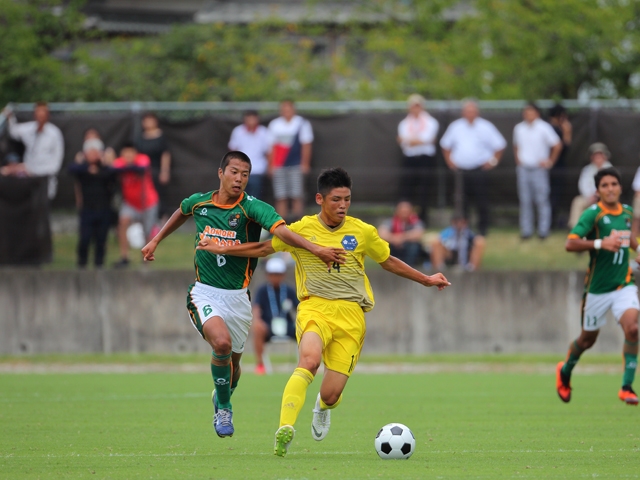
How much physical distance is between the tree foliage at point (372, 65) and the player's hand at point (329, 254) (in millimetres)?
19138

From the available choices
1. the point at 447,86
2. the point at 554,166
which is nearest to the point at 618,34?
the point at 447,86

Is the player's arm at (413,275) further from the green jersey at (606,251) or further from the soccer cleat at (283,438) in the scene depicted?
the green jersey at (606,251)

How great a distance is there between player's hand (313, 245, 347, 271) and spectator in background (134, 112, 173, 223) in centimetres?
1154

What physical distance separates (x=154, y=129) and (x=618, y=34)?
1375cm

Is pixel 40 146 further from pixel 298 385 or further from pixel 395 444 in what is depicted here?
pixel 395 444

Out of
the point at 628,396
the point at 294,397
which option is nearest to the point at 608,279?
the point at 628,396

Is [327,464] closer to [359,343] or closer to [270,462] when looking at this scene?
[270,462]

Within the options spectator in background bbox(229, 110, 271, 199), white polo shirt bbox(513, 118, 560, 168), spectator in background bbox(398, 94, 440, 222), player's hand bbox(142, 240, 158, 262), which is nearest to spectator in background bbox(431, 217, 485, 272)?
spectator in background bbox(398, 94, 440, 222)

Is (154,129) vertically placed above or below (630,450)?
above

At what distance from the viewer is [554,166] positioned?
778 inches

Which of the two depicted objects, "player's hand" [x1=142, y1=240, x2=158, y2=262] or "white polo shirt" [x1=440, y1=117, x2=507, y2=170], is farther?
"white polo shirt" [x1=440, y1=117, x2=507, y2=170]

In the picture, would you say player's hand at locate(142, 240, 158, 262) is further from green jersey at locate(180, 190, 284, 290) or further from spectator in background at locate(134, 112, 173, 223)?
spectator in background at locate(134, 112, 173, 223)

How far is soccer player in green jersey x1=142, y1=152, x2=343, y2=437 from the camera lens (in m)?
9.00

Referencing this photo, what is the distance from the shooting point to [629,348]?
460 inches
